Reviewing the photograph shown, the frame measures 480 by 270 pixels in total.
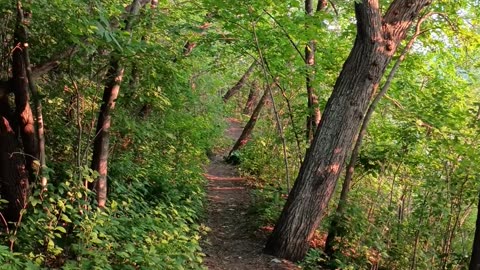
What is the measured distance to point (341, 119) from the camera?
5652 millimetres

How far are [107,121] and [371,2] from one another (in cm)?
374

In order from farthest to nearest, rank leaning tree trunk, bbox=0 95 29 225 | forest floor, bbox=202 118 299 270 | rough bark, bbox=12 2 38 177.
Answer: forest floor, bbox=202 118 299 270 → leaning tree trunk, bbox=0 95 29 225 → rough bark, bbox=12 2 38 177

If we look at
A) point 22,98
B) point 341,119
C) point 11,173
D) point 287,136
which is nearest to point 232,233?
point 287,136

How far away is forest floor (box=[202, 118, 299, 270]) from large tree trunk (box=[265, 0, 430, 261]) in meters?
0.32

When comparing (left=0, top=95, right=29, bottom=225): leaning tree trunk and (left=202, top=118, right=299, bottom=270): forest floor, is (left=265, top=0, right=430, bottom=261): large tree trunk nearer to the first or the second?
(left=202, top=118, right=299, bottom=270): forest floor

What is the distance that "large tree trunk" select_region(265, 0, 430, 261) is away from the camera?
5488 millimetres

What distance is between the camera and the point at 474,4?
24.1ft

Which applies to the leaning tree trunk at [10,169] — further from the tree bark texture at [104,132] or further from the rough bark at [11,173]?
the tree bark texture at [104,132]

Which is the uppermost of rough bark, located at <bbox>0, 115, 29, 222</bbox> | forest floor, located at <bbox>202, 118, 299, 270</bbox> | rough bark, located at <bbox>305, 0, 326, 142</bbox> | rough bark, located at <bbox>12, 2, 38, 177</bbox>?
rough bark, located at <bbox>305, 0, 326, 142</bbox>

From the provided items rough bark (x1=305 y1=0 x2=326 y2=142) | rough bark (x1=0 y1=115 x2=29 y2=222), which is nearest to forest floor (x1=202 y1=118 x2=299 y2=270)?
rough bark (x1=305 y1=0 x2=326 y2=142)

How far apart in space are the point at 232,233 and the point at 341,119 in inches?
107

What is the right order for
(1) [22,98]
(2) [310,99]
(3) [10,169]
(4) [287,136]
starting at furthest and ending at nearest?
(4) [287,136] → (2) [310,99] → (3) [10,169] → (1) [22,98]

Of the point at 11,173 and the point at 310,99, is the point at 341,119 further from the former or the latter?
the point at 11,173

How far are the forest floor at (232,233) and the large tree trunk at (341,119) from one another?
32cm
